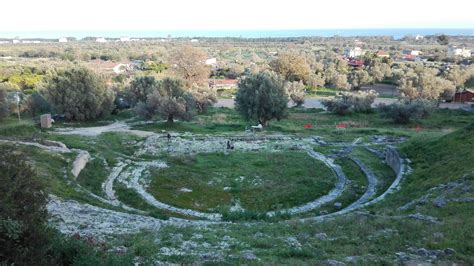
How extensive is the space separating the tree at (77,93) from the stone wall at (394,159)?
3337 cm

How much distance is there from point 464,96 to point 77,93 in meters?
61.5

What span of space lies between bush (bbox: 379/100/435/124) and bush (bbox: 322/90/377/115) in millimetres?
6506

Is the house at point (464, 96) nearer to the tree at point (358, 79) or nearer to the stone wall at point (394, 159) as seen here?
the tree at point (358, 79)

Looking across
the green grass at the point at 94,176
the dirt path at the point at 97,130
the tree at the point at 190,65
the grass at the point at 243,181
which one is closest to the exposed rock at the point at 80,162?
the green grass at the point at 94,176

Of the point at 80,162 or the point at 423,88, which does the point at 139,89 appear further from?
the point at 423,88

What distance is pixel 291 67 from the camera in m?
91.6

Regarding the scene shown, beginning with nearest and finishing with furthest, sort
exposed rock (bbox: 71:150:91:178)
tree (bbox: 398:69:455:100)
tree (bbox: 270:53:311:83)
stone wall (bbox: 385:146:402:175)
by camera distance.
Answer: exposed rock (bbox: 71:150:91:178) < stone wall (bbox: 385:146:402:175) < tree (bbox: 398:69:455:100) < tree (bbox: 270:53:311:83)

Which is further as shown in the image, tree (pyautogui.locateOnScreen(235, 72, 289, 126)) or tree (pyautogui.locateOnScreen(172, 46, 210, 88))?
tree (pyautogui.locateOnScreen(172, 46, 210, 88))

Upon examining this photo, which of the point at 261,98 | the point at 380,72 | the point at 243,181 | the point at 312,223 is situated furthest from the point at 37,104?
the point at 380,72

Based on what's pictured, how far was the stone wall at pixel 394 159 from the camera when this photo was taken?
28.3 metres

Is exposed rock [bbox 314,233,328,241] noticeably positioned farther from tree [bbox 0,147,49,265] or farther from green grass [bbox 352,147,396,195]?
green grass [bbox 352,147,396,195]

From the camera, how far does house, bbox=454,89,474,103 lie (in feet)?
230

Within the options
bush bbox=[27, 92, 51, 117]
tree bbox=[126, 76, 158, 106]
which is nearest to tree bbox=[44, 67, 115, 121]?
bush bbox=[27, 92, 51, 117]

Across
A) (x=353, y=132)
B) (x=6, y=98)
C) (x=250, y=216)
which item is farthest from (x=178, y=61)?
(x=250, y=216)
